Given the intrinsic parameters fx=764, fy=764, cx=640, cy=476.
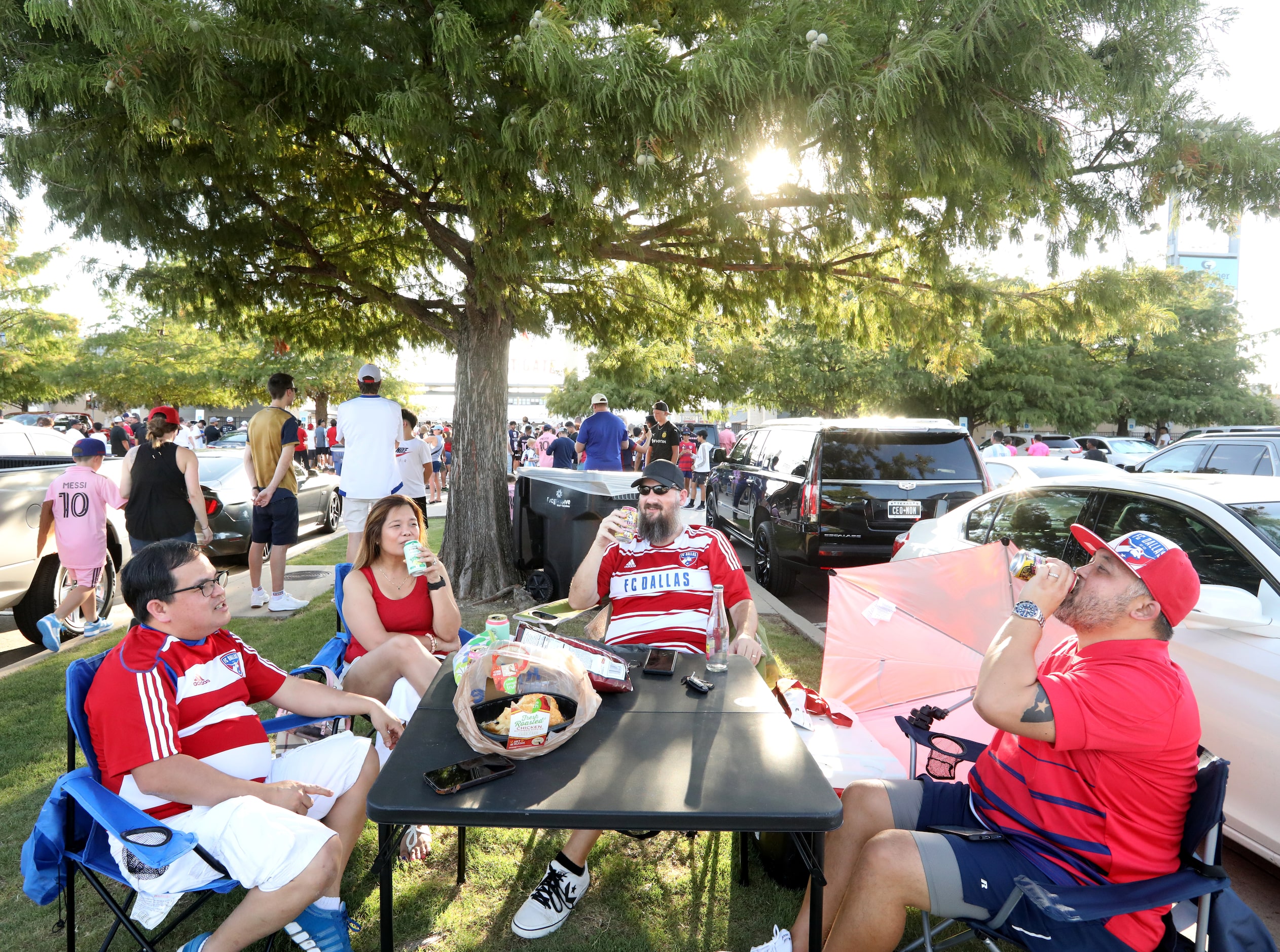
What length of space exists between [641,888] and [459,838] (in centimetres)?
74

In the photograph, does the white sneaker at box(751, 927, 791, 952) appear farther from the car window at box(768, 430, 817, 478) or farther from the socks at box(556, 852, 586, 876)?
the car window at box(768, 430, 817, 478)

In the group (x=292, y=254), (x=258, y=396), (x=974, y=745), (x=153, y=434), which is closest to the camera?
(x=974, y=745)

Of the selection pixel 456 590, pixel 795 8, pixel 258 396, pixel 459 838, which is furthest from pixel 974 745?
pixel 258 396

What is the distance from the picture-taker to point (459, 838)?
3.00m

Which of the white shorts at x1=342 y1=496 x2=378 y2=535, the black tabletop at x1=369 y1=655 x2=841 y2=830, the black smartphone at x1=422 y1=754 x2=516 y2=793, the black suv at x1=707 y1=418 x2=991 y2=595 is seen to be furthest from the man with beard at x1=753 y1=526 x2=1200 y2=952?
the black suv at x1=707 y1=418 x2=991 y2=595

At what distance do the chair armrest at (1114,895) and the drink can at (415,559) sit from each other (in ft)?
7.95

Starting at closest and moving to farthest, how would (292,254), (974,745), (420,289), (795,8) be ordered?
(974,745) → (795,8) → (292,254) → (420,289)

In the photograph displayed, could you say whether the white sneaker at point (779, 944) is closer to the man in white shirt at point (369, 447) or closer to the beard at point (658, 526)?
the beard at point (658, 526)

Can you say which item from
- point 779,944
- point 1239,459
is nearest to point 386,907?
point 779,944

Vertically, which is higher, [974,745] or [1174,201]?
[1174,201]

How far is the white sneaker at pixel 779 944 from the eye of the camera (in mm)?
2303

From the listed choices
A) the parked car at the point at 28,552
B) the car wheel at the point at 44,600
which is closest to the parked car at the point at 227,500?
the parked car at the point at 28,552

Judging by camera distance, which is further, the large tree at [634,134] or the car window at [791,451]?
the car window at [791,451]

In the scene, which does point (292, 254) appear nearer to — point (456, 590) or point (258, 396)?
point (456, 590)
